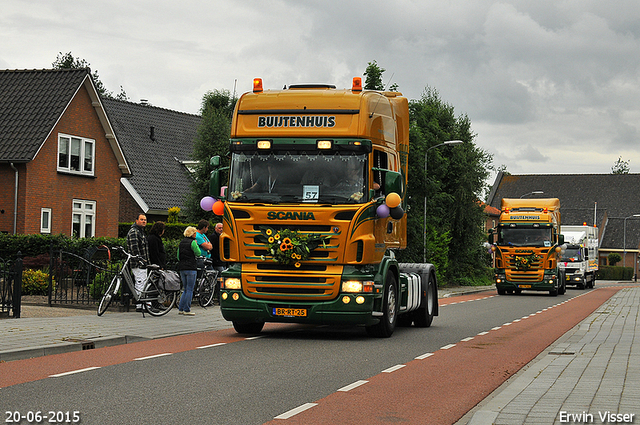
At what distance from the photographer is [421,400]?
8.32 metres

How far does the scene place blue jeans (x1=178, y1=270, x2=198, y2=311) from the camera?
1698 centimetres

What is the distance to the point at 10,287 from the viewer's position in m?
14.5

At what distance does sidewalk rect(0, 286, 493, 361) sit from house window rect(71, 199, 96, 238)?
55.1 ft

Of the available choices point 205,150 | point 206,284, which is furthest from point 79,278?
point 205,150

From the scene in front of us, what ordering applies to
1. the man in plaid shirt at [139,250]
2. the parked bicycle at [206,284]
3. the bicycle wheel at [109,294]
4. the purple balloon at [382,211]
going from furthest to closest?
the parked bicycle at [206,284] → the man in plaid shirt at [139,250] → the bicycle wheel at [109,294] → the purple balloon at [382,211]

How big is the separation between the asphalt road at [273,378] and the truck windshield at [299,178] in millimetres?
2281

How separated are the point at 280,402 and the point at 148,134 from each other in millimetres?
38730

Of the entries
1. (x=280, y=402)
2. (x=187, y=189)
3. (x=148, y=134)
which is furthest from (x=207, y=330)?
(x=148, y=134)

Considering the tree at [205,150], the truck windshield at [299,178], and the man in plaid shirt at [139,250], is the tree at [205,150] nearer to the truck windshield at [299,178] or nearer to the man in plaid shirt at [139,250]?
the man in plaid shirt at [139,250]

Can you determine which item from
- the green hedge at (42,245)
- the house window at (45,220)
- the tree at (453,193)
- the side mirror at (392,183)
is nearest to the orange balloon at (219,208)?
the side mirror at (392,183)

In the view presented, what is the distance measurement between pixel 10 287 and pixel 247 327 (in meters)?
4.18

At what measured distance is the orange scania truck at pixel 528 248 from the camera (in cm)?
3428

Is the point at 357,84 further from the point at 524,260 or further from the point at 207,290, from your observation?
the point at 524,260

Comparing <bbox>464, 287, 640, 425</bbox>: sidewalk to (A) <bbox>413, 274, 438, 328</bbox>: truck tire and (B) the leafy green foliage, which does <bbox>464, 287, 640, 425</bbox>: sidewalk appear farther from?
(B) the leafy green foliage
